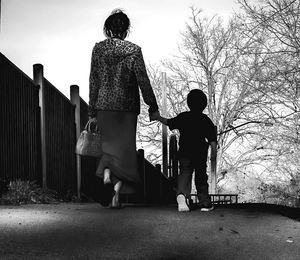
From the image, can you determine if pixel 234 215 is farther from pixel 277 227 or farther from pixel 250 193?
pixel 250 193

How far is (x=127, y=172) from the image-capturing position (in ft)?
20.4

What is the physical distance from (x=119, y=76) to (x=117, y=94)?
7.9 inches

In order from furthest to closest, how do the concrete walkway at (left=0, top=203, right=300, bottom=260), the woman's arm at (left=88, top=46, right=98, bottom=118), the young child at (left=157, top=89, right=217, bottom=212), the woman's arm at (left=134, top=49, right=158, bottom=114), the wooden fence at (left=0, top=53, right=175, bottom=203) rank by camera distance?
the wooden fence at (left=0, top=53, right=175, bottom=203) → the young child at (left=157, top=89, right=217, bottom=212) → the woman's arm at (left=88, top=46, right=98, bottom=118) → the woman's arm at (left=134, top=49, right=158, bottom=114) → the concrete walkway at (left=0, top=203, right=300, bottom=260)

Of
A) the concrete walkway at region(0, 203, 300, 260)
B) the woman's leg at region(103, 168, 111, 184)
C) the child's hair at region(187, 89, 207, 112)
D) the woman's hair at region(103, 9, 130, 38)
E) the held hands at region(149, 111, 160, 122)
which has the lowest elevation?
the concrete walkway at region(0, 203, 300, 260)

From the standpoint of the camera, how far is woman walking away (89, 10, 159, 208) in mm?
6020

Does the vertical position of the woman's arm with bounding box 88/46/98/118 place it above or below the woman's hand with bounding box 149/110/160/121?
above

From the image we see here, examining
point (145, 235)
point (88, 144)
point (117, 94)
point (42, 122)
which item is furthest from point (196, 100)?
point (42, 122)

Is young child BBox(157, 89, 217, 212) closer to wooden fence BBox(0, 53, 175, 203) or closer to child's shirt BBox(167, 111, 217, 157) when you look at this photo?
child's shirt BBox(167, 111, 217, 157)

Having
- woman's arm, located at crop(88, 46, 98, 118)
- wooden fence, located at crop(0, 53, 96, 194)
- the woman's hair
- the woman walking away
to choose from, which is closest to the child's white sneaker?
the woman walking away

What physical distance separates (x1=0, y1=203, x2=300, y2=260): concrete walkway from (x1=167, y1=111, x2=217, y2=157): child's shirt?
0.75 m

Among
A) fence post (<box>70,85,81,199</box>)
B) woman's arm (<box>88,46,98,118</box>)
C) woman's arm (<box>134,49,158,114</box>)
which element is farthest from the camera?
fence post (<box>70,85,81,199</box>)

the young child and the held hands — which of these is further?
the young child

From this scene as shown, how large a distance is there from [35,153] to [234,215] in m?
4.11

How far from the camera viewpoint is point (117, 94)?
6.00 m
